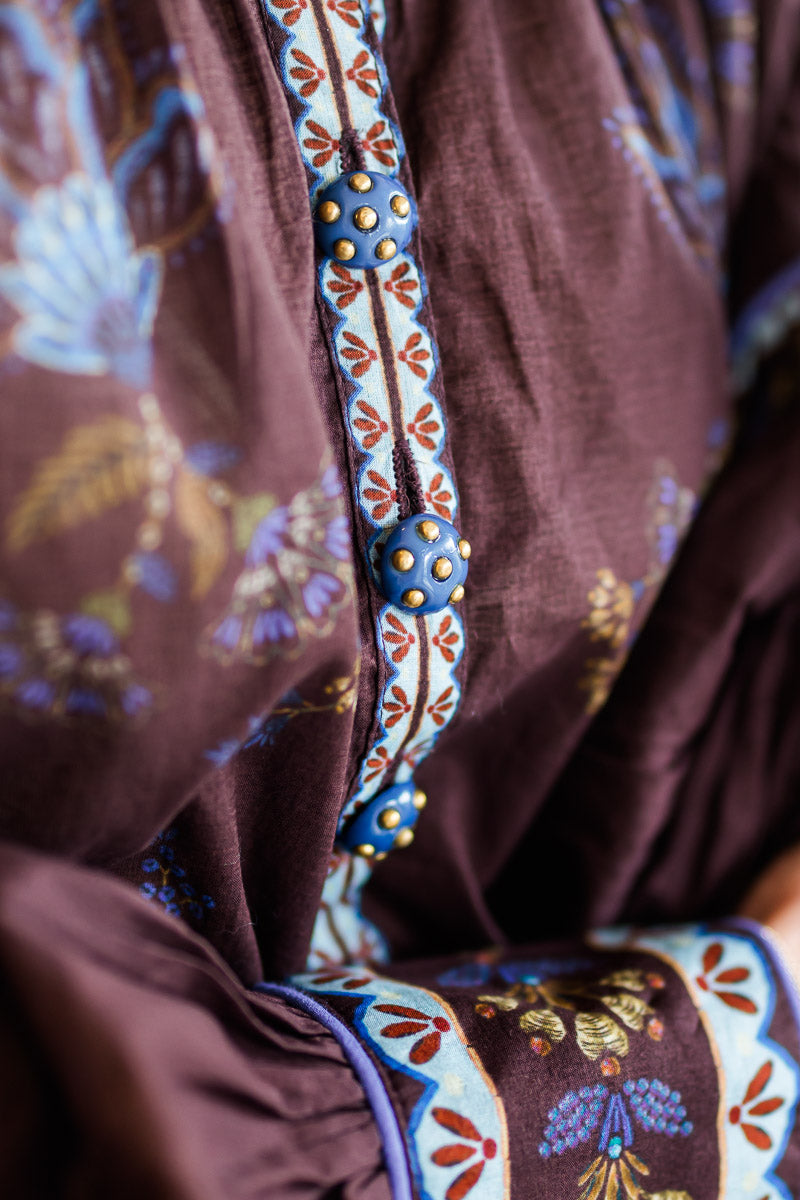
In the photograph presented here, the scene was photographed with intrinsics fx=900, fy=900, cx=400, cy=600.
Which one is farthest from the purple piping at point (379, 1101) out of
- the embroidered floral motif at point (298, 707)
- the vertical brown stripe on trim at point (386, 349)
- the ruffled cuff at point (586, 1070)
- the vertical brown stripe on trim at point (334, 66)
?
the vertical brown stripe on trim at point (334, 66)

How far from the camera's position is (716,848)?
55 centimetres

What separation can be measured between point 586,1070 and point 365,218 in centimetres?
37

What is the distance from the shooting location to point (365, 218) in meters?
0.36

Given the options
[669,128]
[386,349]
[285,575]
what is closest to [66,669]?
[285,575]

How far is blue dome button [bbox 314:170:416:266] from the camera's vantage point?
366mm

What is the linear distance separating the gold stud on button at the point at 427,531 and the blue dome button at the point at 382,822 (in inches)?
5.5

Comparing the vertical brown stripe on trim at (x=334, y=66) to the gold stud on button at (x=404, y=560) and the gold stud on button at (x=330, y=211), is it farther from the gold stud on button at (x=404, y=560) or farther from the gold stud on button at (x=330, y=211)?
the gold stud on button at (x=404, y=560)

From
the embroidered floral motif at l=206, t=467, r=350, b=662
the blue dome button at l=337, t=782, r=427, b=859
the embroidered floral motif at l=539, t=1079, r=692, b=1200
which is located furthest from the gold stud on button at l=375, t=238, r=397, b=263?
the embroidered floral motif at l=539, t=1079, r=692, b=1200

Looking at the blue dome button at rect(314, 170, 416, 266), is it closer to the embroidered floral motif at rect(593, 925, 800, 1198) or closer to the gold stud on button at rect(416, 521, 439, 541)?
the gold stud on button at rect(416, 521, 439, 541)

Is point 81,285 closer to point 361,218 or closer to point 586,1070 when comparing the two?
point 361,218

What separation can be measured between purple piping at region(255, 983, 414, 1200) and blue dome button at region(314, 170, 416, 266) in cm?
32

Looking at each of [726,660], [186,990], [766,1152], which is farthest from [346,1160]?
[726,660]

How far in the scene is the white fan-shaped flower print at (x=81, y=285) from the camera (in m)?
0.27

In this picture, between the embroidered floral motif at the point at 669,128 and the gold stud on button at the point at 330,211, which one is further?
the embroidered floral motif at the point at 669,128
